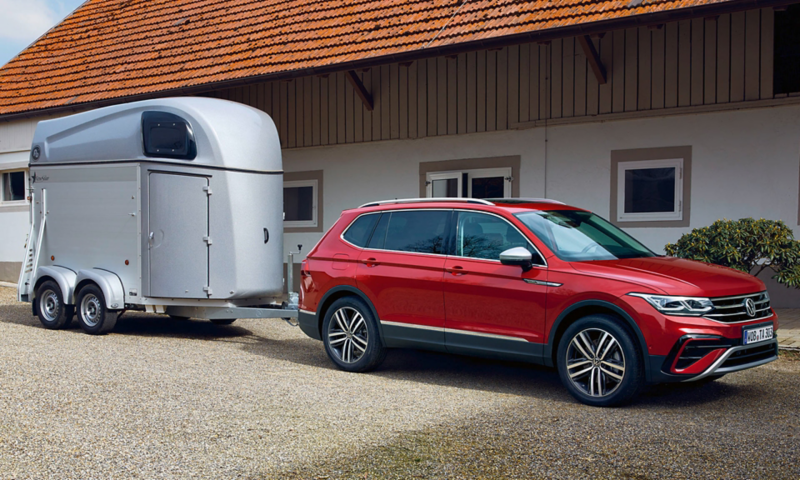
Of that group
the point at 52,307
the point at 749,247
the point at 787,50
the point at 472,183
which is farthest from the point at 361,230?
the point at 787,50

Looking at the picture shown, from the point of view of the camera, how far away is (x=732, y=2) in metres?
9.92

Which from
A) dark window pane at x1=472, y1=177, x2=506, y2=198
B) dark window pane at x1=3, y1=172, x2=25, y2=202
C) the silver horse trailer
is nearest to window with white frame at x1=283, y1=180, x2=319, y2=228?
dark window pane at x1=472, y1=177, x2=506, y2=198

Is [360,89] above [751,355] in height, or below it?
above

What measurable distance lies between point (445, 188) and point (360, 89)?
2.59m

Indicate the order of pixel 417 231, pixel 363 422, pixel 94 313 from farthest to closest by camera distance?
pixel 94 313 → pixel 417 231 → pixel 363 422

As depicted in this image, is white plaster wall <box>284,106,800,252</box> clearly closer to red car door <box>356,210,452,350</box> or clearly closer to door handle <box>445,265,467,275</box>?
red car door <box>356,210,452,350</box>

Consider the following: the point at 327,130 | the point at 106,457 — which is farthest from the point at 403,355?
the point at 327,130

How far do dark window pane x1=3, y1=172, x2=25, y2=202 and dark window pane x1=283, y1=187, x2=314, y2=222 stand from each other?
7496 mm

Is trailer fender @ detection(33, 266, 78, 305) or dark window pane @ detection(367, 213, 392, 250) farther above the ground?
dark window pane @ detection(367, 213, 392, 250)

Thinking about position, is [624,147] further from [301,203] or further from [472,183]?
[301,203]

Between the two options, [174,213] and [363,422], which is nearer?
[363,422]

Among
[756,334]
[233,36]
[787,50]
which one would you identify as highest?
[233,36]

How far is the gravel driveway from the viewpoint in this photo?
480cm

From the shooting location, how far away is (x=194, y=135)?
1039 cm
